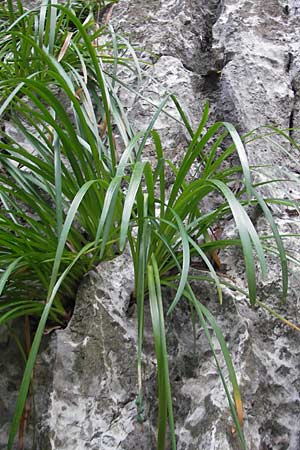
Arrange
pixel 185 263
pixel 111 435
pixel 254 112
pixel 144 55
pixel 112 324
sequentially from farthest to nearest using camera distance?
1. pixel 144 55
2. pixel 254 112
3. pixel 112 324
4. pixel 111 435
5. pixel 185 263

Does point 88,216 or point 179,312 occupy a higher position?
point 88,216

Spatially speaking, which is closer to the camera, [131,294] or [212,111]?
[131,294]

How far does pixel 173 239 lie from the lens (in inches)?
38.6

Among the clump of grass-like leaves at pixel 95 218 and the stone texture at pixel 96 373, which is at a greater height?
the clump of grass-like leaves at pixel 95 218

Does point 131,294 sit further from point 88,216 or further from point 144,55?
point 144,55

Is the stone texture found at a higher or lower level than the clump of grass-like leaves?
lower

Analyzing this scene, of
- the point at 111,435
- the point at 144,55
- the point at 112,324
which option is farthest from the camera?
the point at 144,55

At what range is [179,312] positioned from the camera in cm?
→ 102

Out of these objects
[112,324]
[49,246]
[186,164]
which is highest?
[186,164]

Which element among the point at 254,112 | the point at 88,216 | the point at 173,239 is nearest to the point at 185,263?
the point at 173,239

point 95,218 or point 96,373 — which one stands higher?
point 95,218

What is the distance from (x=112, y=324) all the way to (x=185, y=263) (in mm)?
286

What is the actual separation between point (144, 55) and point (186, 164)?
78 cm

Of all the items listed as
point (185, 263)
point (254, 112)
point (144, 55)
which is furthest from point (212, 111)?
point (185, 263)
